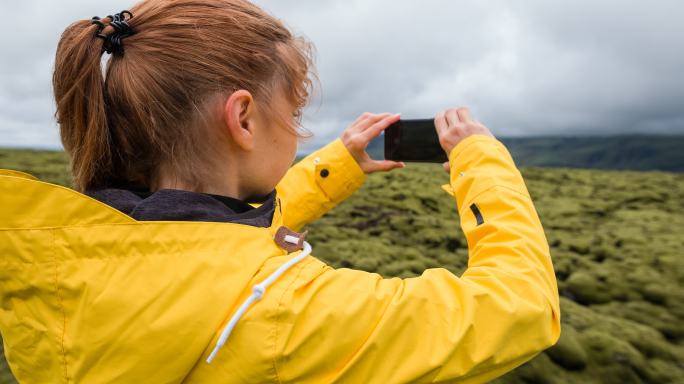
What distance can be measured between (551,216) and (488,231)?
862 centimetres

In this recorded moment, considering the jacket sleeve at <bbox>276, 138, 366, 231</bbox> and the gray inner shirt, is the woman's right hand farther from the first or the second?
the gray inner shirt

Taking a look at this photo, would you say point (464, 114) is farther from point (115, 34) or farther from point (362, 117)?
point (115, 34)

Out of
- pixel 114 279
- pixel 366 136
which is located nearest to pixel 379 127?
pixel 366 136

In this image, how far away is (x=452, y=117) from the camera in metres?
2.00

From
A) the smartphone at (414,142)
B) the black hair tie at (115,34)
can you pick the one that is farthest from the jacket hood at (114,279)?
the smartphone at (414,142)

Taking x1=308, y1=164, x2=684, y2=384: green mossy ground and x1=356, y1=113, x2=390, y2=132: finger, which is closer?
x1=356, y1=113, x2=390, y2=132: finger

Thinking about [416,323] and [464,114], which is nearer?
[416,323]

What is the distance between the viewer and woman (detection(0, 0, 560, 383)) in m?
1.22

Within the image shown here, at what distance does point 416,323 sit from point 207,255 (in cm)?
61

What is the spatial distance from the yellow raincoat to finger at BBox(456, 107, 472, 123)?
0.78 meters

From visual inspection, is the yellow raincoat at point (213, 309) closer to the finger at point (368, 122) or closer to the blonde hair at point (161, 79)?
the blonde hair at point (161, 79)

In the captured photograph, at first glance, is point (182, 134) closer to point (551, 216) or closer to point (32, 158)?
point (551, 216)

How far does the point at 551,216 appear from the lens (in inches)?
367

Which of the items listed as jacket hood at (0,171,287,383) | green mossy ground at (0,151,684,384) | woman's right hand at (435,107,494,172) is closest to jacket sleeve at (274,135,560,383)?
jacket hood at (0,171,287,383)
